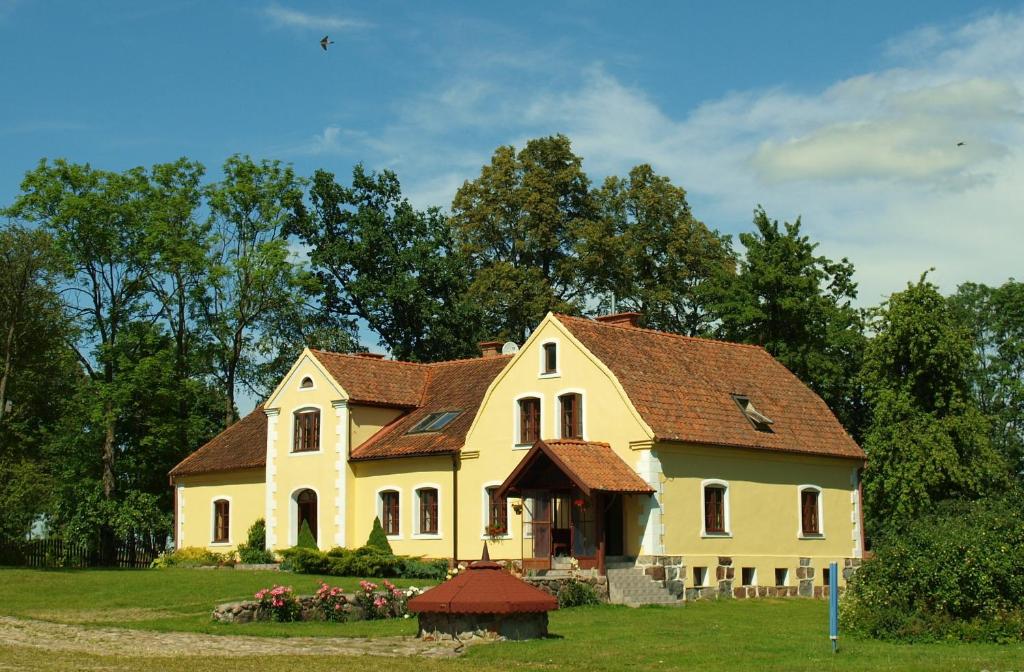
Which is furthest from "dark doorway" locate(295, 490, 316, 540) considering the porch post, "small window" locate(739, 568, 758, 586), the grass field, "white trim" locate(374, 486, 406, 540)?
"small window" locate(739, 568, 758, 586)

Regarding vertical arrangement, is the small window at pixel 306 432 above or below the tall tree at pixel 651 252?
below

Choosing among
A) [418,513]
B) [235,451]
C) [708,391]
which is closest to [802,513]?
[708,391]

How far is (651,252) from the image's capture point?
55375mm

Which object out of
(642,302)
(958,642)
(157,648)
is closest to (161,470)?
(642,302)

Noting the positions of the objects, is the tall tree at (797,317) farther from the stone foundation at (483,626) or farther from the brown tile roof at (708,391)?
the stone foundation at (483,626)

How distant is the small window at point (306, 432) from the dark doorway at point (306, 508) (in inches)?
54.1

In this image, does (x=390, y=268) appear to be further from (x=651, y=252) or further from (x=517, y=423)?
(x=517, y=423)

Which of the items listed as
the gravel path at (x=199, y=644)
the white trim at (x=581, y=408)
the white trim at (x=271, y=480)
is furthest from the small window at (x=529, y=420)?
the gravel path at (x=199, y=644)

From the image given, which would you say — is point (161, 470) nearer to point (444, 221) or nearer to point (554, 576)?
point (444, 221)

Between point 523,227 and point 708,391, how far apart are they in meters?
20.8

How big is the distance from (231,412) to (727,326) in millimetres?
19950

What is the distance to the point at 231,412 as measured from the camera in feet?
173

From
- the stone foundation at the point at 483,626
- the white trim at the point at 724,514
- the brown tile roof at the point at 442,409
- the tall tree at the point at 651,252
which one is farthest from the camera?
the tall tree at the point at 651,252

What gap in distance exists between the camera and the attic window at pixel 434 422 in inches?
1548
